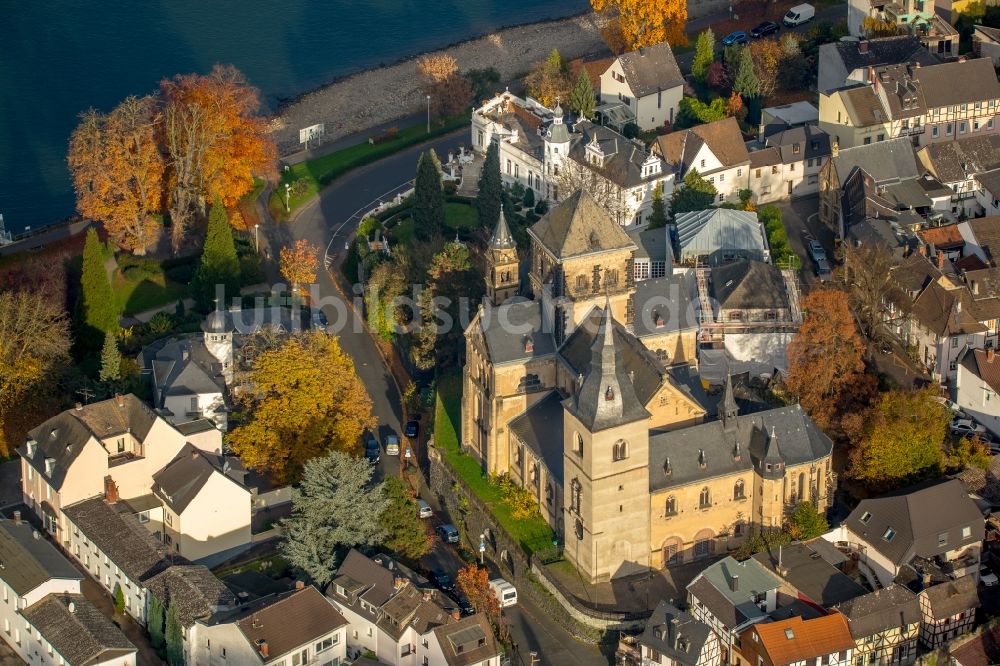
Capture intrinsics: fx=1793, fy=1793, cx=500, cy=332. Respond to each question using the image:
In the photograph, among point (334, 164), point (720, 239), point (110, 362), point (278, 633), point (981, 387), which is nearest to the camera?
point (278, 633)

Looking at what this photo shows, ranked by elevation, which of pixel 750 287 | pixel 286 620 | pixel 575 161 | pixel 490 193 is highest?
pixel 575 161

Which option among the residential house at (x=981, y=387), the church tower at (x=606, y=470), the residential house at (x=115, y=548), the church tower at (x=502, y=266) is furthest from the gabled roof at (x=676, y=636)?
the residential house at (x=115, y=548)

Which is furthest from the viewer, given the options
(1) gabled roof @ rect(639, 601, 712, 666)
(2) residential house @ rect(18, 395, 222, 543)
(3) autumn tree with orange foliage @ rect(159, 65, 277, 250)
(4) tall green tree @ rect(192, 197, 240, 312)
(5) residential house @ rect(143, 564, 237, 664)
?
(3) autumn tree with orange foliage @ rect(159, 65, 277, 250)

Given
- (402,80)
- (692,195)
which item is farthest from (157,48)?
(692,195)

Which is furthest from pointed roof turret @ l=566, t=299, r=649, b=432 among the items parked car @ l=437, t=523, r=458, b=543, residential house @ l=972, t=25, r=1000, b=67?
residential house @ l=972, t=25, r=1000, b=67

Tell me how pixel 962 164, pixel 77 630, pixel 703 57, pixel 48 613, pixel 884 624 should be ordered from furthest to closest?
pixel 703 57, pixel 962 164, pixel 48 613, pixel 77 630, pixel 884 624

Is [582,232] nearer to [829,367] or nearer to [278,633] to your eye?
[829,367]

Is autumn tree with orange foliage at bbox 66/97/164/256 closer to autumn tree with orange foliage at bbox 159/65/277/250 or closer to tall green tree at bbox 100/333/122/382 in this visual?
autumn tree with orange foliage at bbox 159/65/277/250

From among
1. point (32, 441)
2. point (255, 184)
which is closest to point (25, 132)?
point (255, 184)
